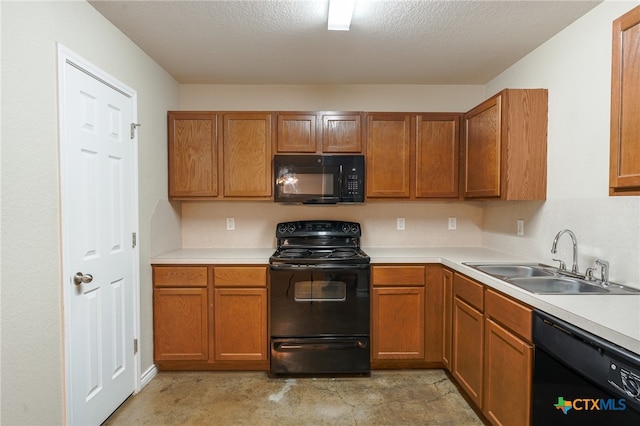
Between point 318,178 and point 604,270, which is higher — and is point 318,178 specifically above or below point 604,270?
above

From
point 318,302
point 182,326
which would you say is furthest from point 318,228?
point 182,326

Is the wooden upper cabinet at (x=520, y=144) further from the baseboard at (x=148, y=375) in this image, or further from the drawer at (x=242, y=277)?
the baseboard at (x=148, y=375)

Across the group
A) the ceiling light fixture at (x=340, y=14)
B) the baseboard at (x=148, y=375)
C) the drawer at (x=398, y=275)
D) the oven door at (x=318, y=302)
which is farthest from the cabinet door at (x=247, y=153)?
the baseboard at (x=148, y=375)

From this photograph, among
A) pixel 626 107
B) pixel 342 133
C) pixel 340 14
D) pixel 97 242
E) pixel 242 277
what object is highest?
pixel 340 14

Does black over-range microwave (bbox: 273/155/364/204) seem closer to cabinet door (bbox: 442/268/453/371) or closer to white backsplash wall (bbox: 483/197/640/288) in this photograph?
cabinet door (bbox: 442/268/453/371)

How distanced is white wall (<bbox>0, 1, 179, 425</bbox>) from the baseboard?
0.81 meters

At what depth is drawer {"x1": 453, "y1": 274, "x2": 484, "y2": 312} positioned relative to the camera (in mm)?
1965

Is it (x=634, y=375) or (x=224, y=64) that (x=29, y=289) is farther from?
(x=634, y=375)

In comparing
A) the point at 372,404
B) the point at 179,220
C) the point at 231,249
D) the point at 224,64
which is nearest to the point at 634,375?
the point at 372,404

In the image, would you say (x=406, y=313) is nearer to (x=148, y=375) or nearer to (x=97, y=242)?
(x=148, y=375)

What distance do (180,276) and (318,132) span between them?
5.51ft

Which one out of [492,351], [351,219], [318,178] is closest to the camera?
[492,351]

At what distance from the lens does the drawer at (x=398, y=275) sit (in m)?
2.56

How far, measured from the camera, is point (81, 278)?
5.58 ft
